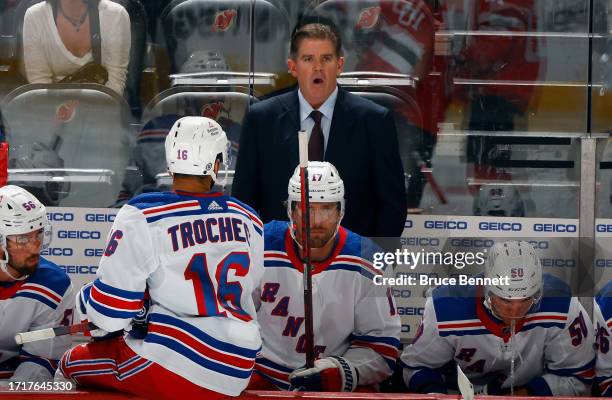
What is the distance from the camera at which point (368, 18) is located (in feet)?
16.2

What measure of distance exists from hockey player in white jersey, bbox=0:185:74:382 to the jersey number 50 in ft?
2.90

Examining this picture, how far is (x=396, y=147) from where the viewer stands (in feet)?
14.8

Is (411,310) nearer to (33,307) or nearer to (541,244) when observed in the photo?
(541,244)

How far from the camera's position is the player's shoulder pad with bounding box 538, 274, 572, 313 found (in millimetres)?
4172

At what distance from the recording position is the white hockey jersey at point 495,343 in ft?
13.5

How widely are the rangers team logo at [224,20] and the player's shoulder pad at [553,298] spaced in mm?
1577

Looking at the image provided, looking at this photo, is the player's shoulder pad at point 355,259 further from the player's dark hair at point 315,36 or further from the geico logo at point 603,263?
the geico logo at point 603,263

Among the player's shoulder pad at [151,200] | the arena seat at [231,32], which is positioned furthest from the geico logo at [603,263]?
the player's shoulder pad at [151,200]

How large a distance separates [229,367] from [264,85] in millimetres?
1661

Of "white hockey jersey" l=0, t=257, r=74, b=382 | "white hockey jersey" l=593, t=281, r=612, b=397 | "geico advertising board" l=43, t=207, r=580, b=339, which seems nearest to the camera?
"white hockey jersey" l=593, t=281, r=612, b=397

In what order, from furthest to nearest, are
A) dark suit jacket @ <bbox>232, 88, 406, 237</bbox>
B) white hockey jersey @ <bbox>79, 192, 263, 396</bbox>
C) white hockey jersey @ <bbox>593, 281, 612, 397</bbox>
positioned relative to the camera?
dark suit jacket @ <bbox>232, 88, 406, 237</bbox> → white hockey jersey @ <bbox>593, 281, 612, 397</bbox> → white hockey jersey @ <bbox>79, 192, 263, 396</bbox>

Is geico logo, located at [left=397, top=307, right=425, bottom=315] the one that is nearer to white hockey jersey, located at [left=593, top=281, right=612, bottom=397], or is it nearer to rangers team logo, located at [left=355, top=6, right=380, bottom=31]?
white hockey jersey, located at [left=593, top=281, right=612, bottom=397]

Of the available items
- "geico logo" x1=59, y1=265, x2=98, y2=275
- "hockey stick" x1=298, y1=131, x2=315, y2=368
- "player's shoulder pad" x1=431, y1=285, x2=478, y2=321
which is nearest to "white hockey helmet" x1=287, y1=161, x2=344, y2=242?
"hockey stick" x1=298, y1=131, x2=315, y2=368

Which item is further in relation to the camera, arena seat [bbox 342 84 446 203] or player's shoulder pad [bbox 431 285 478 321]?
arena seat [bbox 342 84 446 203]
